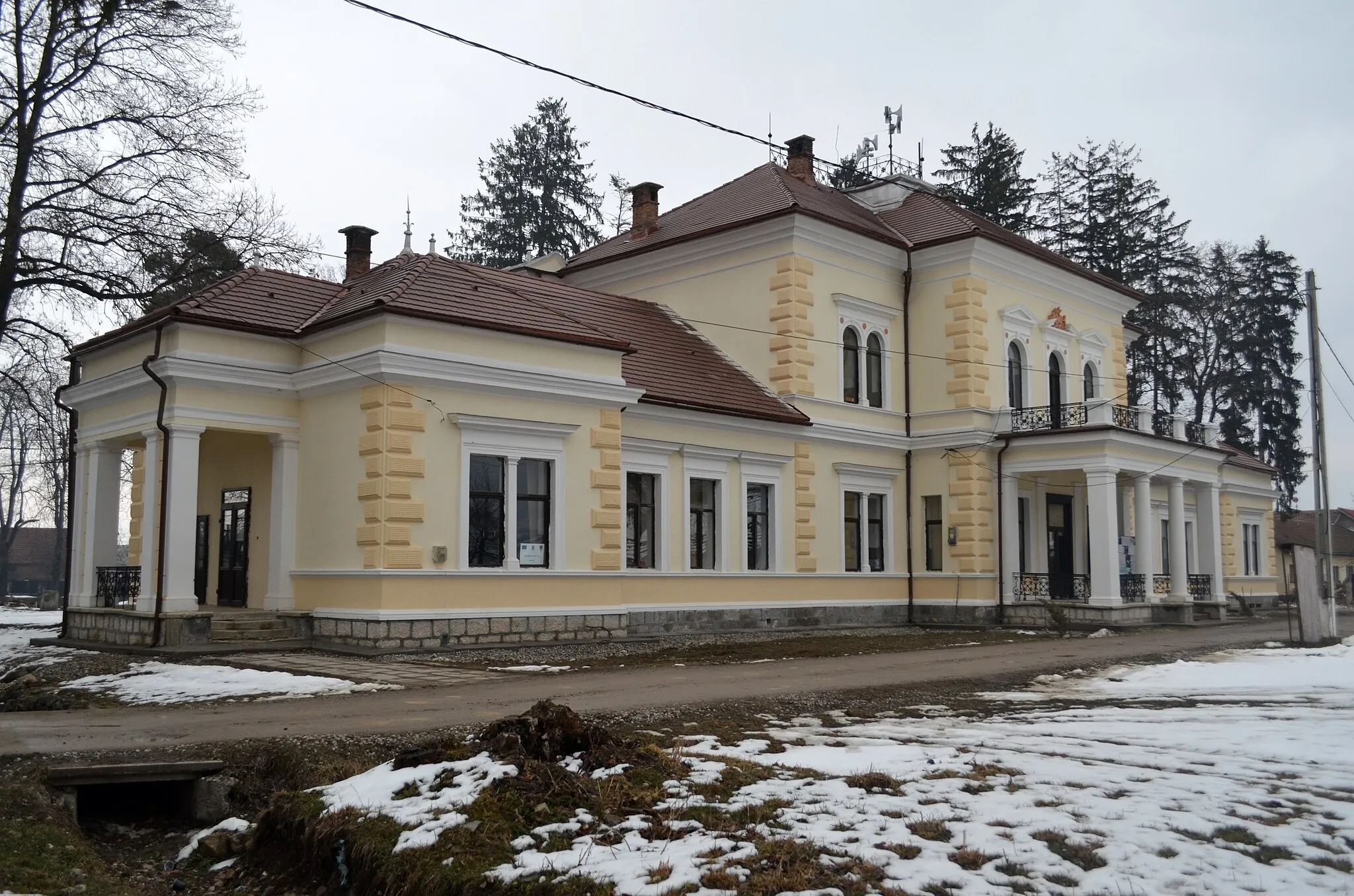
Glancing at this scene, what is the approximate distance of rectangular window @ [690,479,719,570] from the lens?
22.9 metres

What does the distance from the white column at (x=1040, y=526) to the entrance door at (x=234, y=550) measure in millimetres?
18858

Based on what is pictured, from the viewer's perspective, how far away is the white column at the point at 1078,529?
30.1 meters

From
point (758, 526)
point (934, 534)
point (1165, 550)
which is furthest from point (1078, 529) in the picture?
point (758, 526)

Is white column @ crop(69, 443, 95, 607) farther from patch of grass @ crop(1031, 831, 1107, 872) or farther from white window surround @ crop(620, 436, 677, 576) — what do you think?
patch of grass @ crop(1031, 831, 1107, 872)

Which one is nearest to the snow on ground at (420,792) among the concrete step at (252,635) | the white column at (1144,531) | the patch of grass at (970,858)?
the patch of grass at (970,858)

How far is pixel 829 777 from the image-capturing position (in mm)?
7117

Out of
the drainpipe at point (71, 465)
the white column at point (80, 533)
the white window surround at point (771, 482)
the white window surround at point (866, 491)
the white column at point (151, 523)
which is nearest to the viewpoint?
the white column at point (151, 523)

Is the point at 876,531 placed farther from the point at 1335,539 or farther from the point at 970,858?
the point at 1335,539

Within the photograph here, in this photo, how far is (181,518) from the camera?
57.1ft

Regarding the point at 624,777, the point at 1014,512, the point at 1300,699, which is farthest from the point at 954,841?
the point at 1014,512

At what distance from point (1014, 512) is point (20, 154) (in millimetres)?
22612

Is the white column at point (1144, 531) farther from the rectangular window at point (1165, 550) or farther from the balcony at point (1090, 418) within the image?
the rectangular window at point (1165, 550)

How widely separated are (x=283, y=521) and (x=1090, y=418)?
60.6ft

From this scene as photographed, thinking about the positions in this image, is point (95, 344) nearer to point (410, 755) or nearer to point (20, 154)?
point (20, 154)
